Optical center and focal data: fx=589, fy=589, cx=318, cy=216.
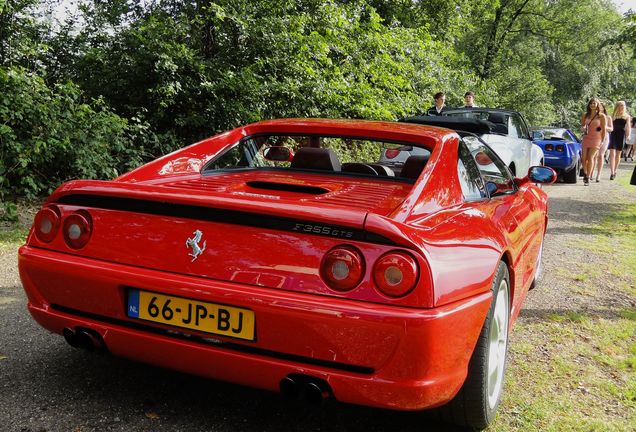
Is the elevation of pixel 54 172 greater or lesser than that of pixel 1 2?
lesser

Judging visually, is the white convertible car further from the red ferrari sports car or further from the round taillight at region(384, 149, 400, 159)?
the red ferrari sports car

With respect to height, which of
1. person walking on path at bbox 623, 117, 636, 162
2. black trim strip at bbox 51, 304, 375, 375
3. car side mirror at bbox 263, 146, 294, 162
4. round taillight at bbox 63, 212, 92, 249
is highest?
car side mirror at bbox 263, 146, 294, 162

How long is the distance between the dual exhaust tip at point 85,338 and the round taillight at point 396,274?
1.17 meters

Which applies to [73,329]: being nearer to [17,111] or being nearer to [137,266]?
[137,266]

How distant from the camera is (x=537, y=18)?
95.6 feet

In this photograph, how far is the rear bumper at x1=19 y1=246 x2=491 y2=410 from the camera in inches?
77.0

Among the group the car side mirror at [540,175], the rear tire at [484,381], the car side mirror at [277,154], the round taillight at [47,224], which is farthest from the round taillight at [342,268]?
the car side mirror at [540,175]

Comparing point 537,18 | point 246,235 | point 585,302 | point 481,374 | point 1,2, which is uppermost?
point 537,18

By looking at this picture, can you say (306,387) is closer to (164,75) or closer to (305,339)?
(305,339)

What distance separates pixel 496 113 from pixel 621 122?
4965mm

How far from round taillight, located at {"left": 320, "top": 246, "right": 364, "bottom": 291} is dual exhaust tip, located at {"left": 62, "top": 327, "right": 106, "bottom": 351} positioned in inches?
39.1

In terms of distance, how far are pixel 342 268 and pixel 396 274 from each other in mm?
185

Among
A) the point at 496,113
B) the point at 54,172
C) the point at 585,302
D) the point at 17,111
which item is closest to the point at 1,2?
the point at 17,111

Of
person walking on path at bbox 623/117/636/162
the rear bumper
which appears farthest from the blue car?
the rear bumper
